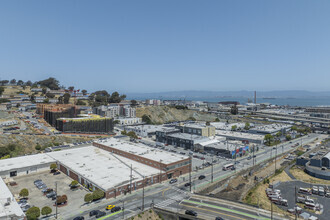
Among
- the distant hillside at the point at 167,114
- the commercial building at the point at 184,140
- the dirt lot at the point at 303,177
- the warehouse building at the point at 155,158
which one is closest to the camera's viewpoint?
the dirt lot at the point at 303,177

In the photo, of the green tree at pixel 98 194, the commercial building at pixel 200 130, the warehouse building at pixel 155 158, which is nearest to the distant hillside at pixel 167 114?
the commercial building at pixel 200 130

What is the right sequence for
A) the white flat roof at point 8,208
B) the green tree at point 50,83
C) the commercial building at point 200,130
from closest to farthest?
1. the white flat roof at point 8,208
2. the commercial building at point 200,130
3. the green tree at point 50,83

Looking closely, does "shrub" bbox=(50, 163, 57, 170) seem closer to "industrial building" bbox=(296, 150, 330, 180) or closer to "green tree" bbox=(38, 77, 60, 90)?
"industrial building" bbox=(296, 150, 330, 180)

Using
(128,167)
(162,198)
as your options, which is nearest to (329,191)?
(162,198)

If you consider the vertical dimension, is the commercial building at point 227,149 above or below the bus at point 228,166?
above

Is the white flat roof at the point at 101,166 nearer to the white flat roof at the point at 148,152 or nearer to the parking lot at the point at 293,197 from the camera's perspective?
the white flat roof at the point at 148,152

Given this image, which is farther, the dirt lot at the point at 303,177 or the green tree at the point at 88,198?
the dirt lot at the point at 303,177

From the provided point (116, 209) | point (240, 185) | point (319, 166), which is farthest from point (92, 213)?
point (319, 166)

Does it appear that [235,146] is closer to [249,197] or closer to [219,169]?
[219,169]
